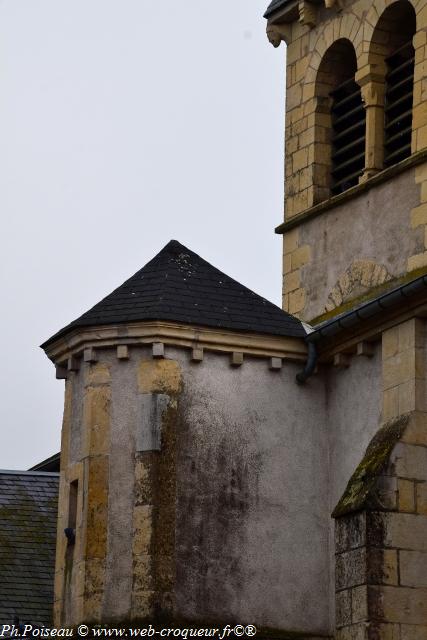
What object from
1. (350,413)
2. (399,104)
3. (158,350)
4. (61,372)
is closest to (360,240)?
(399,104)

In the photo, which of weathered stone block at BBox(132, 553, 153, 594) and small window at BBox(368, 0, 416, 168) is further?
small window at BBox(368, 0, 416, 168)

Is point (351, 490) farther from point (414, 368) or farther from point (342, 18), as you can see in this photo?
point (342, 18)

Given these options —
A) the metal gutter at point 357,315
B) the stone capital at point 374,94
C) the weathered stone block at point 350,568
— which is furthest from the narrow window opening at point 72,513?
the stone capital at point 374,94

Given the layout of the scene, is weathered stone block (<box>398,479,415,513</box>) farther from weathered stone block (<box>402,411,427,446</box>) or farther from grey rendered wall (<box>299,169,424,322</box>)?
grey rendered wall (<box>299,169,424,322</box>)

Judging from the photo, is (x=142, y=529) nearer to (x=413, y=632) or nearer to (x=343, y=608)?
(x=343, y=608)

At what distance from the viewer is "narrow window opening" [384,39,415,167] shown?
2386 centimetres

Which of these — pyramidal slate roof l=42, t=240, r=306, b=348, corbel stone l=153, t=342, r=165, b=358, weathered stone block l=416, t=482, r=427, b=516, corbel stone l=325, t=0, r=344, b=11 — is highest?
corbel stone l=325, t=0, r=344, b=11

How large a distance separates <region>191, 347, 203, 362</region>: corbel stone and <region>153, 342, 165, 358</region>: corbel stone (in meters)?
0.35

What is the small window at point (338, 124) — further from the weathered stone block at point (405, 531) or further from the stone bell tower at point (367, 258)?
the weathered stone block at point (405, 531)

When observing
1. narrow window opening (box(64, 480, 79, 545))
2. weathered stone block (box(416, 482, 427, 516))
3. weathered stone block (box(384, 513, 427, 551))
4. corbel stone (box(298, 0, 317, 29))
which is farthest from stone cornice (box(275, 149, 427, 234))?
narrow window opening (box(64, 480, 79, 545))

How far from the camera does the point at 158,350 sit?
2195 cm

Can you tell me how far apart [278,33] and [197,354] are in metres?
5.89

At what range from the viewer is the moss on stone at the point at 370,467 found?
67.4ft

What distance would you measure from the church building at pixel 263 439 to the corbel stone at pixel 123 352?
21 mm
